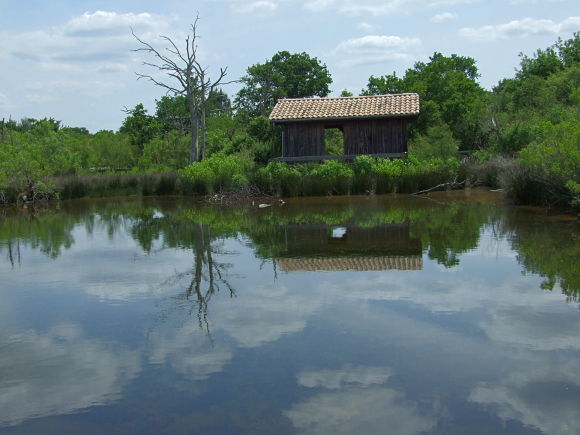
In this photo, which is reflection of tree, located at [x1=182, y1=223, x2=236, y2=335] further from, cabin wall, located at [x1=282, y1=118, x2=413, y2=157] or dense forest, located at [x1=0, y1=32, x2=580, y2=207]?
cabin wall, located at [x1=282, y1=118, x2=413, y2=157]

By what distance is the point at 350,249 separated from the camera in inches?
456

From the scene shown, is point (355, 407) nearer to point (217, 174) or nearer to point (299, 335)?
point (299, 335)

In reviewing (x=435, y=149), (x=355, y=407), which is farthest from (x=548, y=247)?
(x=435, y=149)

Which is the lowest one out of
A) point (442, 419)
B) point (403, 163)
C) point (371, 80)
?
point (442, 419)

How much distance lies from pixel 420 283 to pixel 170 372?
14.0ft

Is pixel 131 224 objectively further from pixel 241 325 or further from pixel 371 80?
pixel 371 80

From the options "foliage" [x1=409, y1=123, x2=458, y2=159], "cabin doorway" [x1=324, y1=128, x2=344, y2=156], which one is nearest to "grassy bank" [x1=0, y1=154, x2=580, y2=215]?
"foliage" [x1=409, y1=123, x2=458, y2=159]

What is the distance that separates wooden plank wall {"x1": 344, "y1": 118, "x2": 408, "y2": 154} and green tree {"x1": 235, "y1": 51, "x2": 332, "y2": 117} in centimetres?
2373

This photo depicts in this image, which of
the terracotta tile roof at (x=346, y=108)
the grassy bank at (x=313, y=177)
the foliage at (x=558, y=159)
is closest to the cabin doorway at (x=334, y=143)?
the terracotta tile roof at (x=346, y=108)

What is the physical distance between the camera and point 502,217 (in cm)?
1561

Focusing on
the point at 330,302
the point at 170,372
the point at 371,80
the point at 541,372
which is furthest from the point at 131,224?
the point at 371,80

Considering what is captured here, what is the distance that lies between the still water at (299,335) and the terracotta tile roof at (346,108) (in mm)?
13880

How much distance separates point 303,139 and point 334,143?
294 inches

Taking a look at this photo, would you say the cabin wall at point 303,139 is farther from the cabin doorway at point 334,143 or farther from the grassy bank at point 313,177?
the cabin doorway at point 334,143
